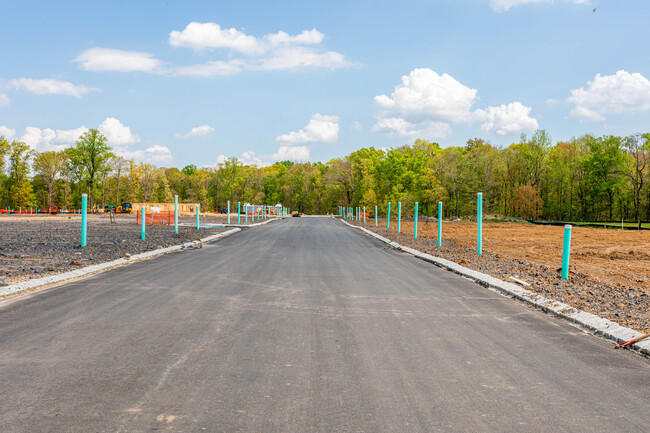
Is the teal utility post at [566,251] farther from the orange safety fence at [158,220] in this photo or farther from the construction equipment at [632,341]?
the orange safety fence at [158,220]

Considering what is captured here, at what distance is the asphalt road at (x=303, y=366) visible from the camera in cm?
315

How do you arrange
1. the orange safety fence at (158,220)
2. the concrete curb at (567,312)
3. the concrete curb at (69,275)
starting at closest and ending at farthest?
the concrete curb at (567,312)
the concrete curb at (69,275)
the orange safety fence at (158,220)

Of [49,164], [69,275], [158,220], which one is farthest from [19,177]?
[69,275]

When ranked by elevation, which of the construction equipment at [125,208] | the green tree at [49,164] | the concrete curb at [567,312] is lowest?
the concrete curb at [567,312]

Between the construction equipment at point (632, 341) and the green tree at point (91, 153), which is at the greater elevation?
the green tree at point (91, 153)

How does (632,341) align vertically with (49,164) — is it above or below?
below

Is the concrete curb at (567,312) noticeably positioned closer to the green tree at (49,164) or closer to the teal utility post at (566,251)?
the teal utility post at (566,251)

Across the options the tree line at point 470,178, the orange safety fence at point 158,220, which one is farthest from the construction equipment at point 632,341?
the tree line at point 470,178

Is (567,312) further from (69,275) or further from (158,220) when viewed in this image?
(158,220)

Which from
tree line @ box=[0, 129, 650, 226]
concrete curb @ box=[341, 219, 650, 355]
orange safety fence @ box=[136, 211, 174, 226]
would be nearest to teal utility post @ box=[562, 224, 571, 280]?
concrete curb @ box=[341, 219, 650, 355]

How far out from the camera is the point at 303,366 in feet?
13.6

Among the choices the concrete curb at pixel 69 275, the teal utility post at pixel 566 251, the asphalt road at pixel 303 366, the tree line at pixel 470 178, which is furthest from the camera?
the tree line at pixel 470 178

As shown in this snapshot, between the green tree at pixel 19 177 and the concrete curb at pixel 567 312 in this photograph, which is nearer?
the concrete curb at pixel 567 312

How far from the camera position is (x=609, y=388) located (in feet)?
12.5
